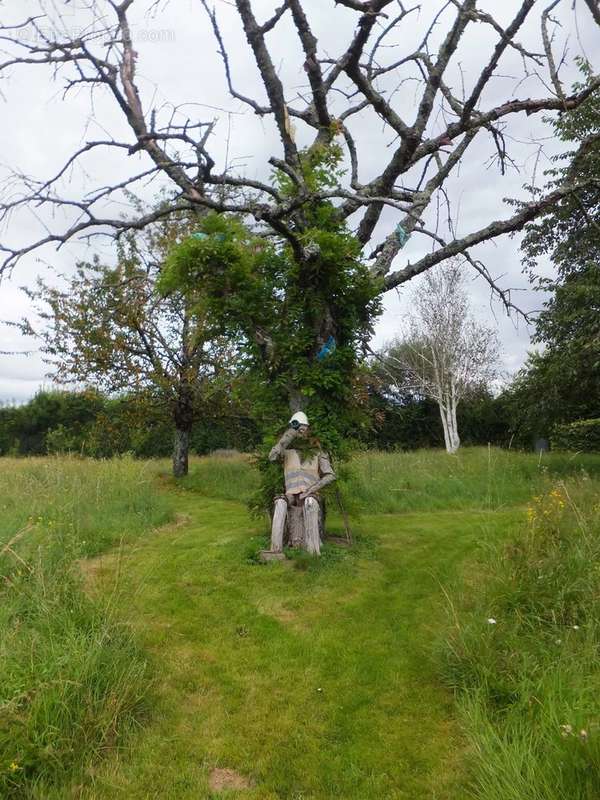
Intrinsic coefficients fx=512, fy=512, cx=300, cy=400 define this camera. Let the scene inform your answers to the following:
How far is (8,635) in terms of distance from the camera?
3100mm

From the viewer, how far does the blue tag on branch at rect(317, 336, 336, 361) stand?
635 centimetres

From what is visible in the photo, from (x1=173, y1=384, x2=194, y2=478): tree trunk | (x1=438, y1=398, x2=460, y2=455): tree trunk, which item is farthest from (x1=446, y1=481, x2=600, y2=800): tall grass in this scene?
(x1=438, y1=398, x2=460, y2=455): tree trunk

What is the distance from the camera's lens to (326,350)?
251 inches

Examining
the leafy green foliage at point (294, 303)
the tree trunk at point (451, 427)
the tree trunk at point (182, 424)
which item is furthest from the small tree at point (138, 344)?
the tree trunk at point (451, 427)

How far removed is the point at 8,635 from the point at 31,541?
237 centimetres

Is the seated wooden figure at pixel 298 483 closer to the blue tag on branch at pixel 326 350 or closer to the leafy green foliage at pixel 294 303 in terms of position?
the leafy green foliage at pixel 294 303

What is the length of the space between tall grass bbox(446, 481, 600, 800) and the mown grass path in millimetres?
252

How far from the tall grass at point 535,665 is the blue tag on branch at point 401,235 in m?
3.94

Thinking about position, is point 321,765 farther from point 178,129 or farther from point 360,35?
point 360,35

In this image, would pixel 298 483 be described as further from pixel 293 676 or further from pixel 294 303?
pixel 293 676

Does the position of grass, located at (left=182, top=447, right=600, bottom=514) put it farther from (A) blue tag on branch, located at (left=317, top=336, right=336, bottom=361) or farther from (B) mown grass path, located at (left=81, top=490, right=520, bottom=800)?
(B) mown grass path, located at (left=81, top=490, right=520, bottom=800)

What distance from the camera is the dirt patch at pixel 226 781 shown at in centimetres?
263

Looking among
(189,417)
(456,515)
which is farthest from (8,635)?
(189,417)

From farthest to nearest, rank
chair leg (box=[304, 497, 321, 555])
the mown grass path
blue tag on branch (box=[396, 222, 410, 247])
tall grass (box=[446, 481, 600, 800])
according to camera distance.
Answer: blue tag on branch (box=[396, 222, 410, 247]) < chair leg (box=[304, 497, 321, 555]) < the mown grass path < tall grass (box=[446, 481, 600, 800])
